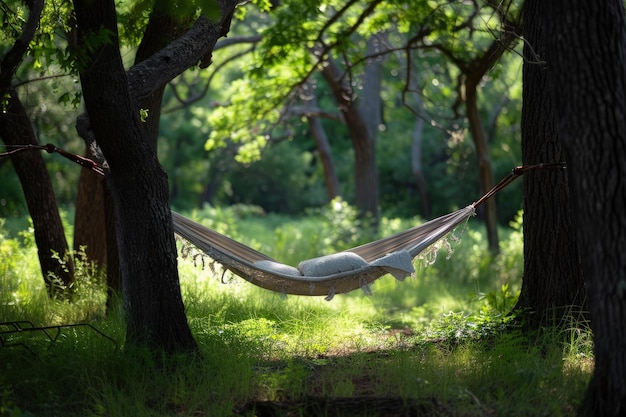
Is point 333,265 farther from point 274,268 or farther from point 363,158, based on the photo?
point 363,158

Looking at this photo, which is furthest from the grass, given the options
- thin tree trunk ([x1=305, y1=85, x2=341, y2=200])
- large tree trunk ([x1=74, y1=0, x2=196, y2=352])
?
thin tree trunk ([x1=305, y1=85, x2=341, y2=200])

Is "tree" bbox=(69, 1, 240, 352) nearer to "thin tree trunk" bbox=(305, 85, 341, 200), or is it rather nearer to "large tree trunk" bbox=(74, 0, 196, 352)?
"large tree trunk" bbox=(74, 0, 196, 352)

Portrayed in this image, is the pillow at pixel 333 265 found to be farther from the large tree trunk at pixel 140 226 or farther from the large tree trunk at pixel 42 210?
the large tree trunk at pixel 42 210

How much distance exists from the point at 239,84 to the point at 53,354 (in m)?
4.78

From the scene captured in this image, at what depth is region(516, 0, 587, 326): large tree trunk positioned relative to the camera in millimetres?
3535

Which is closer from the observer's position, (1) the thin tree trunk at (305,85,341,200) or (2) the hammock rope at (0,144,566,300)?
(2) the hammock rope at (0,144,566,300)

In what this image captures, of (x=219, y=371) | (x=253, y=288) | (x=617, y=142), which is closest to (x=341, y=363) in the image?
(x=219, y=371)

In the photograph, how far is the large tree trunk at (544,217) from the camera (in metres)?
3.54

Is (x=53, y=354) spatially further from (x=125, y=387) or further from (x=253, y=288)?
(x=253, y=288)

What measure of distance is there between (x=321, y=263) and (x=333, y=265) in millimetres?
76

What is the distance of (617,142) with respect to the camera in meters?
2.46

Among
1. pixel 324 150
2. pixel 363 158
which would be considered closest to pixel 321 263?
pixel 363 158

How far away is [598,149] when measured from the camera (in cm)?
246

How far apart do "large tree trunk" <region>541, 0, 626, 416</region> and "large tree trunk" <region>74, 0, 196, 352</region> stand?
66.6 inches
